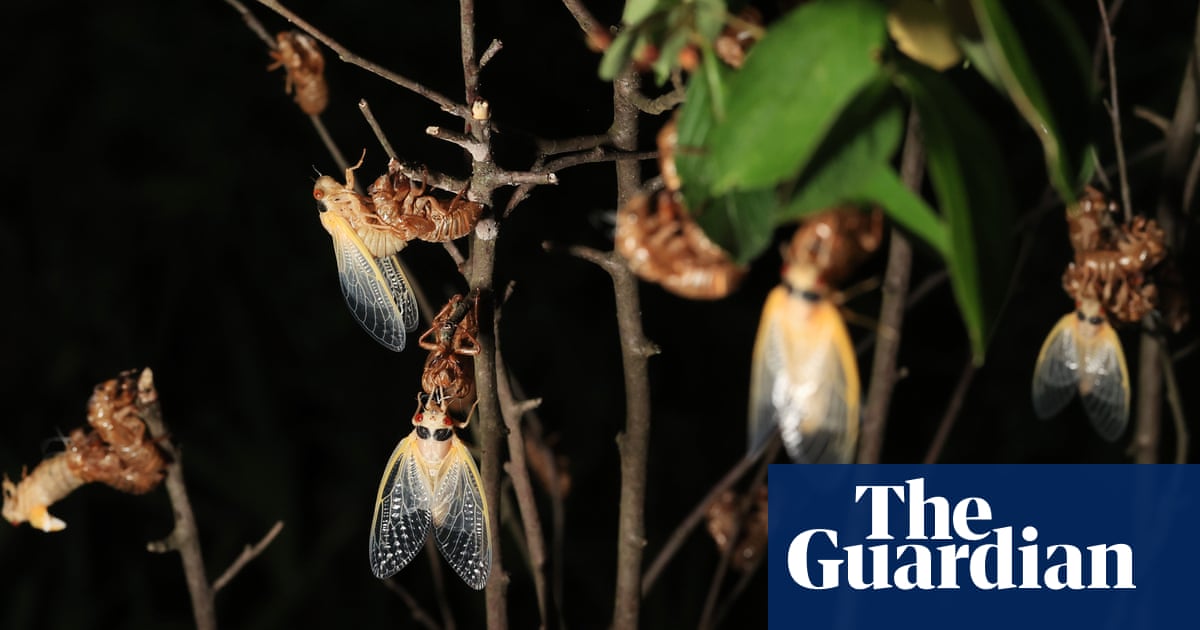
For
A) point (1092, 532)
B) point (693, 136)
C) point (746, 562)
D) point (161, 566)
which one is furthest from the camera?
point (161, 566)

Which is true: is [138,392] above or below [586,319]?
below

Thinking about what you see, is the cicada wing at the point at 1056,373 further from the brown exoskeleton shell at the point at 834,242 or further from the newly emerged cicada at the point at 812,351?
the brown exoskeleton shell at the point at 834,242

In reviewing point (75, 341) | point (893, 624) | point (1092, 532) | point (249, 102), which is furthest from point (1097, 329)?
point (75, 341)

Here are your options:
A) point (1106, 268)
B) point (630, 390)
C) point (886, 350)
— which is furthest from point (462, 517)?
point (1106, 268)

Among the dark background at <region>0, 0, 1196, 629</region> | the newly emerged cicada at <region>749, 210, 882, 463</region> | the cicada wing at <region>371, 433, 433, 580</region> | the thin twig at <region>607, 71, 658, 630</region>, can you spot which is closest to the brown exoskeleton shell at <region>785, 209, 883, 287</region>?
the newly emerged cicada at <region>749, 210, 882, 463</region>

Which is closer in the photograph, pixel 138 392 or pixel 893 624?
pixel 138 392

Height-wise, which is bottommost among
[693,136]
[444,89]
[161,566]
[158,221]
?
[693,136]

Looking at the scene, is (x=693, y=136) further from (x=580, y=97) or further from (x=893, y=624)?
(x=580, y=97)

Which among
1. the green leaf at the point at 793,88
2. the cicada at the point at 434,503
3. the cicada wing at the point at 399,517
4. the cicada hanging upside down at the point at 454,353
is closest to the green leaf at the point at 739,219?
the green leaf at the point at 793,88
